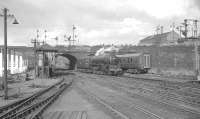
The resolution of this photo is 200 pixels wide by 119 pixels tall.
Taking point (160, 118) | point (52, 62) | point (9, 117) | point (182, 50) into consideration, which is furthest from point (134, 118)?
point (182, 50)

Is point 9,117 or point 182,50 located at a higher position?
point 182,50

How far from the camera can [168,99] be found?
17344 mm

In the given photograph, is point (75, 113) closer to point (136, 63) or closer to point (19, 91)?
point (19, 91)

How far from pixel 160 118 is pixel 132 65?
33103 mm

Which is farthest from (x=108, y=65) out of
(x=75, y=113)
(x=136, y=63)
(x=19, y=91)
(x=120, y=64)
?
(x=75, y=113)

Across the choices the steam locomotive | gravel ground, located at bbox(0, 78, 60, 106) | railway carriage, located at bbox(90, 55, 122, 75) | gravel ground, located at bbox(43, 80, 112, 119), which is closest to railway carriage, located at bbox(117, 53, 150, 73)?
the steam locomotive

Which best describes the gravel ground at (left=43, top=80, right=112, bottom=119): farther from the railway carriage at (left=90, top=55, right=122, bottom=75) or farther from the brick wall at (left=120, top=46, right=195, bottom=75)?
the brick wall at (left=120, top=46, right=195, bottom=75)

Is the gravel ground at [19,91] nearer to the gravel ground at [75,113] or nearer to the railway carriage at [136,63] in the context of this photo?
the gravel ground at [75,113]

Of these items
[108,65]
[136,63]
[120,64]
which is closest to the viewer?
[108,65]

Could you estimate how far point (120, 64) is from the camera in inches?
1785

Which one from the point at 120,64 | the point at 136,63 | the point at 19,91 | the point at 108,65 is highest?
the point at 136,63

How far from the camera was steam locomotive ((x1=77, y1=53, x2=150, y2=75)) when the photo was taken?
137ft

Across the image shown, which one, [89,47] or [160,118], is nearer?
[160,118]

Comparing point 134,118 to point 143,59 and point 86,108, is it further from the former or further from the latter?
point 143,59
